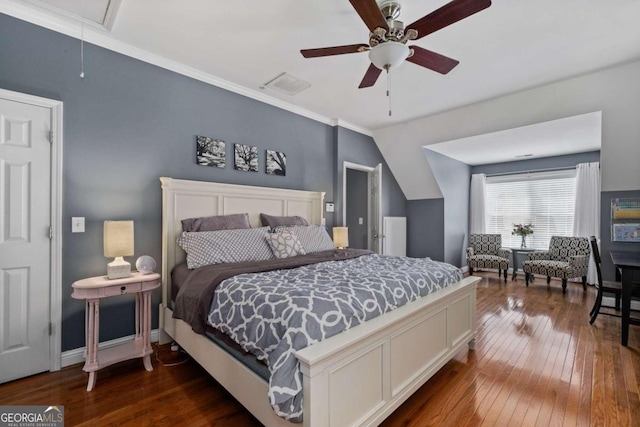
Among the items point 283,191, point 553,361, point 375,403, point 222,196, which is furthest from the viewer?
point 283,191

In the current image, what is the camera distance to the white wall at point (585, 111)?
3.03 meters

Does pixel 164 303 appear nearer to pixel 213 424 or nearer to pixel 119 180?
pixel 119 180

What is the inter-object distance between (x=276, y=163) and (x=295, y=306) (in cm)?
263

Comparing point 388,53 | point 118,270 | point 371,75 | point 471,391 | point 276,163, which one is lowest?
point 471,391

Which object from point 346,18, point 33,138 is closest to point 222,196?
point 33,138

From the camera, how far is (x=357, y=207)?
590 cm

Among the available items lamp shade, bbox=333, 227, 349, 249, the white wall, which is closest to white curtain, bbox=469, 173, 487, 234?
the white wall

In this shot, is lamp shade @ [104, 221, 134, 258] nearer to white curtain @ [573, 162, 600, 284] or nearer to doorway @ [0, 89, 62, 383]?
doorway @ [0, 89, 62, 383]

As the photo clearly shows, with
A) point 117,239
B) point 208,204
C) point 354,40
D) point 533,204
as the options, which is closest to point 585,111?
point 354,40

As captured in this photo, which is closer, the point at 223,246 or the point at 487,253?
the point at 223,246

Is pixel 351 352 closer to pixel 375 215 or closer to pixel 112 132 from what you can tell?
pixel 112 132

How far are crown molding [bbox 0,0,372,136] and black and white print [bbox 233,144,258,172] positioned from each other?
641mm

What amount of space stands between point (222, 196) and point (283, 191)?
830 mm

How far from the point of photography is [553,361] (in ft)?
7.89
